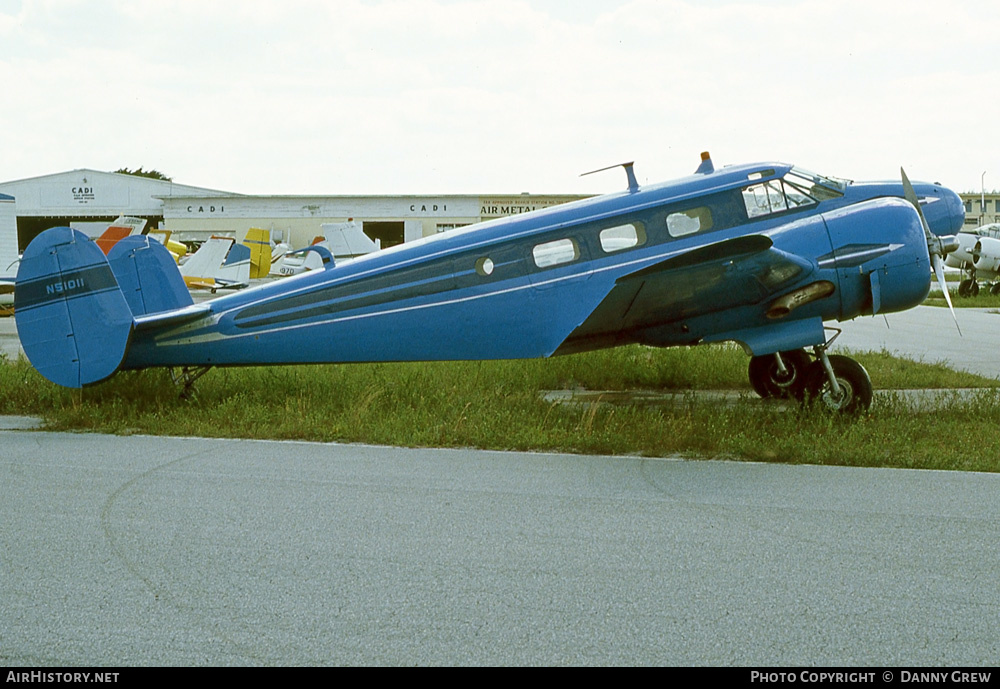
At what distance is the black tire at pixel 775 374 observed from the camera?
930 centimetres

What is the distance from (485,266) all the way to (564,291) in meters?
0.78

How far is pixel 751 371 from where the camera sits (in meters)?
9.70

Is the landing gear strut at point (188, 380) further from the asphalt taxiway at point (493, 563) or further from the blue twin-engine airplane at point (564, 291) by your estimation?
the asphalt taxiway at point (493, 563)

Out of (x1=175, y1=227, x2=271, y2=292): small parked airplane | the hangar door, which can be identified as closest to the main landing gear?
(x1=175, y1=227, x2=271, y2=292): small parked airplane

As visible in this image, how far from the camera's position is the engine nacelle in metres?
29.1

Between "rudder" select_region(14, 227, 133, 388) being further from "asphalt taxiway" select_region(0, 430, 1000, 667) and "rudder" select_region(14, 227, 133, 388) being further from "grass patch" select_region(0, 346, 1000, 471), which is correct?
"asphalt taxiway" select_region(0, 430, 1000, 667)

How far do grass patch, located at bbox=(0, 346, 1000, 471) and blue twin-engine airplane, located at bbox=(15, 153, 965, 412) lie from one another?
21.4 inches

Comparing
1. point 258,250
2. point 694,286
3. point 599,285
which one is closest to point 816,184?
point 694,286

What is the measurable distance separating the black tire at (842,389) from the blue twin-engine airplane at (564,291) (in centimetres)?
1

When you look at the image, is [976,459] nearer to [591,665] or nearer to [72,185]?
[591,665]

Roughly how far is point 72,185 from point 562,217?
62456 mm

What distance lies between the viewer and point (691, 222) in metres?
A: 8.20

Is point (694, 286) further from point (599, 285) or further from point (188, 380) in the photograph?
point (188, 380)
